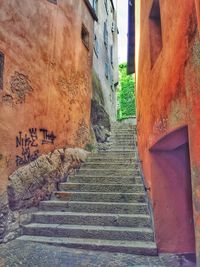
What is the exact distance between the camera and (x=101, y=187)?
5375 mm

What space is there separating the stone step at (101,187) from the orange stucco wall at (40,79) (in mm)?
969

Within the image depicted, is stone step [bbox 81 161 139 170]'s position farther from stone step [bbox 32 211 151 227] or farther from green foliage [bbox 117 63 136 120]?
green foliage [bbox 117 63 136 120]

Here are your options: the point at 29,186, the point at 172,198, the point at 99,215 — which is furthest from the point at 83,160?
the point at 172,198

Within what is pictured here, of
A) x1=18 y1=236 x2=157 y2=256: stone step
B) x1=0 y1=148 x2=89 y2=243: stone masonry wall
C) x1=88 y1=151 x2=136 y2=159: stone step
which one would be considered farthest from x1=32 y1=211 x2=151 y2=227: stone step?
x1=88 y1=151 x2=136 y2=159: stone step

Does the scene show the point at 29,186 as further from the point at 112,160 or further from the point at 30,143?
the point at 112,160

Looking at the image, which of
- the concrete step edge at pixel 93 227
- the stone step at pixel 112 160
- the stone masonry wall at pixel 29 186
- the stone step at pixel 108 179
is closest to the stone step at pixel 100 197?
the stone masonry wall at pixel 29 186

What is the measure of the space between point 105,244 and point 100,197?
1.38 metres

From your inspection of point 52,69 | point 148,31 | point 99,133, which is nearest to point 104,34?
point 99,133

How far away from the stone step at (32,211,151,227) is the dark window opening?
2709 millimetres

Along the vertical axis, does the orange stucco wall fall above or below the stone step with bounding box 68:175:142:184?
above

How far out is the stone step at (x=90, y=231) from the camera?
3883 mm

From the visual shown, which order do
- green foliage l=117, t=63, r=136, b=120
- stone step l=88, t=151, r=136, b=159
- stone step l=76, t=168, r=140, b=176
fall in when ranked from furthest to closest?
green foliage l=117, t=63, r=136, b=120 → stone step l=88, t=151, r=136, b=159 → stone step l=76, t=168, r=140, b=176

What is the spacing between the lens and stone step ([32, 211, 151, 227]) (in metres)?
4.21

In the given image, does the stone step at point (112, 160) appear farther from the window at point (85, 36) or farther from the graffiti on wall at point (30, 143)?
the window at point (85, 36)
